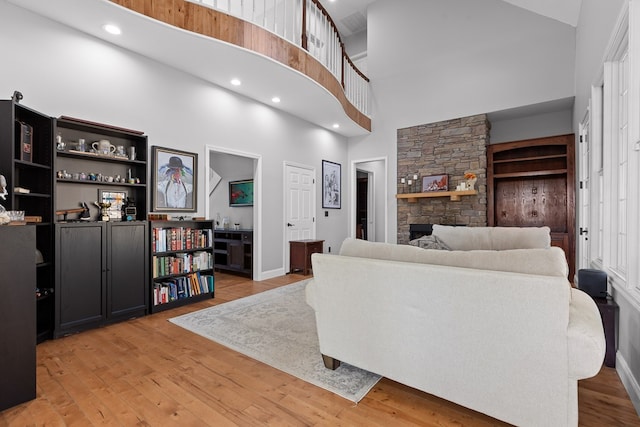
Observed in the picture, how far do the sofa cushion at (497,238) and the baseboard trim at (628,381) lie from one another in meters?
0.87

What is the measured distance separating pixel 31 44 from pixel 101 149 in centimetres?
106

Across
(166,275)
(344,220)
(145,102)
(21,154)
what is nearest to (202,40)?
(145,102)

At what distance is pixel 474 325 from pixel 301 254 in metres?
4.30

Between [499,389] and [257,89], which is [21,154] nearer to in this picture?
[257,89]

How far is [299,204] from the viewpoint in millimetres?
5969

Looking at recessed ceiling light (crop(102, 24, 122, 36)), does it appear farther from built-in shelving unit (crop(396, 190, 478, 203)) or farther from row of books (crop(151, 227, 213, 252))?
built-in shelving unit (crop(396, 190, 478, 203))

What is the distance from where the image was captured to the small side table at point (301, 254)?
5.59 metres

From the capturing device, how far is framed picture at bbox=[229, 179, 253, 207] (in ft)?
19.1

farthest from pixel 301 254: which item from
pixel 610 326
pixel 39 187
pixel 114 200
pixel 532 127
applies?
pixel 532 127

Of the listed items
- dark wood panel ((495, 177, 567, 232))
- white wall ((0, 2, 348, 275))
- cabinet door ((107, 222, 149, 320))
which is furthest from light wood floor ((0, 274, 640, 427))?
dark wood panel ((495, 177, 567, 232))

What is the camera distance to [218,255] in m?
6.04

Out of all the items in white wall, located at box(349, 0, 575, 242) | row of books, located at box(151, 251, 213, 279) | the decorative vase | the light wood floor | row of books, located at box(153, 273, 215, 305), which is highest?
white wall, located at box(349, 0, 575, 242)

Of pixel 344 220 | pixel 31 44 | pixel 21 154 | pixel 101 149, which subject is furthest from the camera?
pixel 344 220

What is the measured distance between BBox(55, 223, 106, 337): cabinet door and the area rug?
779 millimetres
